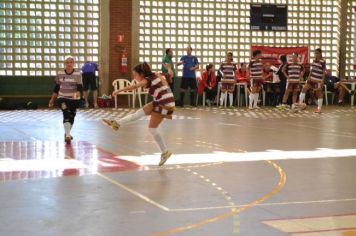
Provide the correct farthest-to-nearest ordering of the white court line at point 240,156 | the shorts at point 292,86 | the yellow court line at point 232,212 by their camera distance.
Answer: the shorts at point 292,86 → the white court line at point 240,156 → the yellow court line at point 232,212

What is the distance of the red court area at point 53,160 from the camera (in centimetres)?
788

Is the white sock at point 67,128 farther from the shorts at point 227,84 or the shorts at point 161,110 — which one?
the shorts at point 227,84

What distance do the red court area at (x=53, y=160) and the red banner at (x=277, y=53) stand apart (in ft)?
46.3

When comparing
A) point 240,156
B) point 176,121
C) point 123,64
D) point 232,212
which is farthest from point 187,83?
point 232,212

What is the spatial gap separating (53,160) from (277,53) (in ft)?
53.9

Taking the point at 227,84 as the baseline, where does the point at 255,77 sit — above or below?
above

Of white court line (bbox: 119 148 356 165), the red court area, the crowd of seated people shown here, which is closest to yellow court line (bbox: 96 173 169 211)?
the red court area

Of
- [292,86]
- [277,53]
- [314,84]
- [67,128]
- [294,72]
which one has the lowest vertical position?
[67,128]

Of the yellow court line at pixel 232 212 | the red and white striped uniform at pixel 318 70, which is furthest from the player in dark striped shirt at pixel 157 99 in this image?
the red and white striped uniform at pixel 318 70

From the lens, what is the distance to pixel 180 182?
23.9 feet

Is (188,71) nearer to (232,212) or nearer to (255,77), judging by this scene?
(255,77)

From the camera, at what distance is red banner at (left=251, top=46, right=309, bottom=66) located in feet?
78.6

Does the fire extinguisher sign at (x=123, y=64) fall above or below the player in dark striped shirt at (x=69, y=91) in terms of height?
above

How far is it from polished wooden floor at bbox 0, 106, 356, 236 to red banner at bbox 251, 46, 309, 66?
10.7 metres
